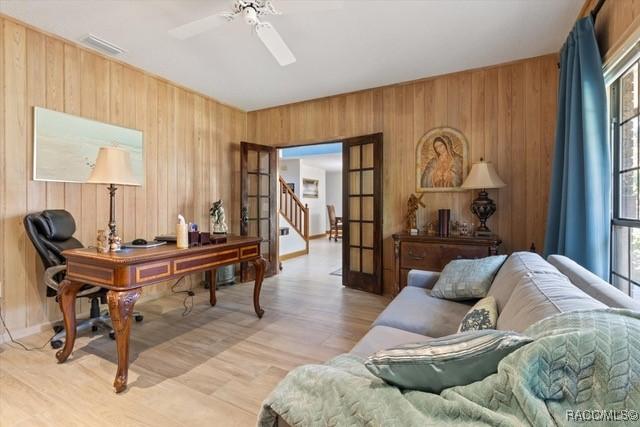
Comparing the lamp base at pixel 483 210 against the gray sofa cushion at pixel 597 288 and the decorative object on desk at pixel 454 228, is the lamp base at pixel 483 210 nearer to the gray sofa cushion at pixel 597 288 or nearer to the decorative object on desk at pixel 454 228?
the decorative object on desk at pixel 454 228

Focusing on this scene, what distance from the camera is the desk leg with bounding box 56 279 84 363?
2.07 m

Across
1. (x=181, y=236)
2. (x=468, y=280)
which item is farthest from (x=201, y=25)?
(x=468, y=280)

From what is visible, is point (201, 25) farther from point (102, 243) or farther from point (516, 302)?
point (516, 302)

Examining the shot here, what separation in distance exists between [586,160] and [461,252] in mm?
1302

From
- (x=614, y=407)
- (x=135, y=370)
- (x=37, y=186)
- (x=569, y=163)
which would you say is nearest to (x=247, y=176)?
(x=37, y=186)

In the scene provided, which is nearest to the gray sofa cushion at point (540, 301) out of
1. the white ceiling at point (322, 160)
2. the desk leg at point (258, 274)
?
the desk leg at point (258, 274)

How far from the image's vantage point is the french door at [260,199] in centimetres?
437

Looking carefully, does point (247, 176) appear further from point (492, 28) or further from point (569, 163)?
point (569, 163)

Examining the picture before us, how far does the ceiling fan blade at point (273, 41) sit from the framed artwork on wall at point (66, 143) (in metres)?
2.04

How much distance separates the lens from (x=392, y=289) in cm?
387

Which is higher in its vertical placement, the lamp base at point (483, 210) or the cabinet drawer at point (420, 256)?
the lamp base at point (483, 210)

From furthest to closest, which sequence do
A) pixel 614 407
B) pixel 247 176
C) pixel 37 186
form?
pixel 247 176 < pixel 37 186 < pixel 614 407

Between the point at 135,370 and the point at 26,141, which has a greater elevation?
the point at 26,141

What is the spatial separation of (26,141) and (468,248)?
419 centimetres
